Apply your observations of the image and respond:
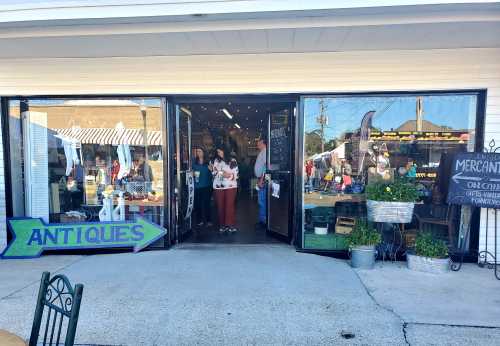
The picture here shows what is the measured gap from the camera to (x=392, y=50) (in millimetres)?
4418

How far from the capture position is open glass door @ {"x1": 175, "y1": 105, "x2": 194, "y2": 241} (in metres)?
5.30

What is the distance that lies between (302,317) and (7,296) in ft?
9.96

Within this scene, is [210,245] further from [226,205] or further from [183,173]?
[183,173]

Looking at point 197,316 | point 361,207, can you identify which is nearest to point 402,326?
point 197,316

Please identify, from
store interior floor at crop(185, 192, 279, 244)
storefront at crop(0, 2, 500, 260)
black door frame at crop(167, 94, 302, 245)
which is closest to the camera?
storefront at crop(0, 2, 500, 260)

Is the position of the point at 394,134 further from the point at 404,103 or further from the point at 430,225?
the point at 430,225

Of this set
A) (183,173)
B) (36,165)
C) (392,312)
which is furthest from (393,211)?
(36,165)

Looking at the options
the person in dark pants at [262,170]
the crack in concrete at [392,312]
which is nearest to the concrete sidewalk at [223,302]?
the crack in concrete at [392,312]

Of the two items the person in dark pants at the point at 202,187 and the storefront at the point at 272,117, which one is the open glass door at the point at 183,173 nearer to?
the storefront at the point at 272,117

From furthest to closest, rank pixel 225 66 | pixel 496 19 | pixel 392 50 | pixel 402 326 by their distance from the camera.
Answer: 1. pixel 225 66
2. pixel 392 50
3. pixel 496 19
4. pixel 402 326

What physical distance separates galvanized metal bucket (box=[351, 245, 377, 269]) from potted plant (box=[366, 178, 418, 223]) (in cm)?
39

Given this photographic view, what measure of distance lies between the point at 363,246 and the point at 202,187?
344 cm

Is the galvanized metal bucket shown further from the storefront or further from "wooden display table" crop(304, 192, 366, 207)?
"wooden display table" crop(304, 192, 366, 207)

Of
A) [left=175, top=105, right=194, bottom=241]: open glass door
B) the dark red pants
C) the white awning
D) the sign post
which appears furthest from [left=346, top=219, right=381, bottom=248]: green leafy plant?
the white awning
